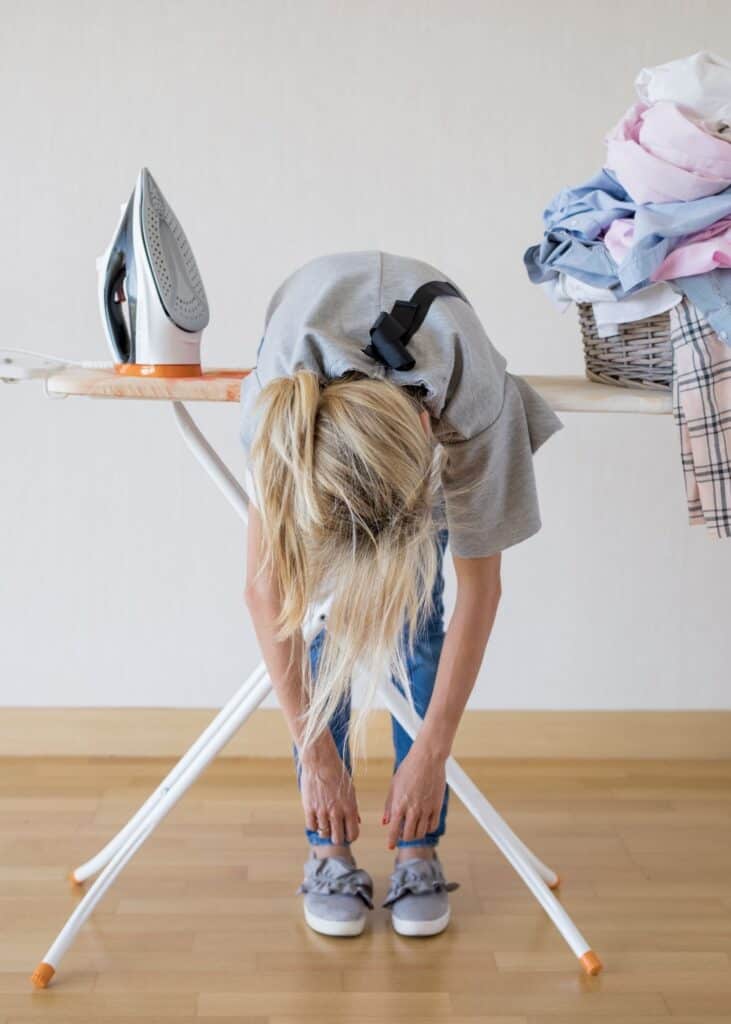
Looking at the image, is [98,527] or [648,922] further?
[98,527]

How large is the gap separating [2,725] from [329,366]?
4.32ft

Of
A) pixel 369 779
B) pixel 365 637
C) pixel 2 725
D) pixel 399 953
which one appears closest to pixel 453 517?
pixel 365 637

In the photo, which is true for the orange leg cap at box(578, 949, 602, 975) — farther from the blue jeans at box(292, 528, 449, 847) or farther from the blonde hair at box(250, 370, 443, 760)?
the blonde hair at box(250, 370, 443, 760)

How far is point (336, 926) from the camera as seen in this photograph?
156cm

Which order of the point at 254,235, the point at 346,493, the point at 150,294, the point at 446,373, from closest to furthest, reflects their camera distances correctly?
the point at 346,493, the point at 446,373, the point at 150,294, the point at 254,235

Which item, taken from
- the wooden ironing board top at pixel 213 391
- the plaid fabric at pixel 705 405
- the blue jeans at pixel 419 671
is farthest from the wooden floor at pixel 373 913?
the wooden ironing board top at pixel 213 391

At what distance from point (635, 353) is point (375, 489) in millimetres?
545

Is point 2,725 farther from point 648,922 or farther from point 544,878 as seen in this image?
point 648,922

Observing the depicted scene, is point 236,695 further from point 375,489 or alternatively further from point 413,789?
point 375,489

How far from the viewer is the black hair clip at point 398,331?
1.15 metres

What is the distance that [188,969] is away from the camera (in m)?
1.49

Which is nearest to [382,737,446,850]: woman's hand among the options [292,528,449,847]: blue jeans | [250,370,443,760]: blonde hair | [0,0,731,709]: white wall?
[292,528,449,847]: blue jeans

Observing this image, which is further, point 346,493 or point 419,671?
point 419,671

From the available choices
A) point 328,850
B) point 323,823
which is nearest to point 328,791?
point 323,823
